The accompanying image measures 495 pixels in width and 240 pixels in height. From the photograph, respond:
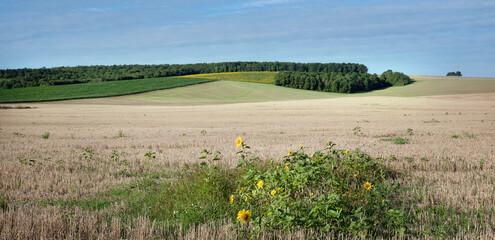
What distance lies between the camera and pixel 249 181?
613 cm

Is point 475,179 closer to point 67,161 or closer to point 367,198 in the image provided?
point 367,198

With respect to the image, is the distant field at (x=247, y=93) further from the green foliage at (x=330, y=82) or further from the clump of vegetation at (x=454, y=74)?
the clump of vegetation at (x=454, y=74)

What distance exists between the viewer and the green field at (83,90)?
66938 millimetres

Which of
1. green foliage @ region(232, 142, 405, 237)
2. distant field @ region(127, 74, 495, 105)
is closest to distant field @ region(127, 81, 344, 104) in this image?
distant field @ region(127, 74, 495, 105)

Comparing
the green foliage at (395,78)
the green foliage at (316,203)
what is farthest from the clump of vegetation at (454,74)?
the green foliage at (316,203)

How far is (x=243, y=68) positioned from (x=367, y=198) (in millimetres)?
135909

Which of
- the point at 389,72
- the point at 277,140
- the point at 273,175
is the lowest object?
the point at 277,140

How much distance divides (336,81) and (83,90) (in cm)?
6458

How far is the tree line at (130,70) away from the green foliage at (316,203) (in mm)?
94238

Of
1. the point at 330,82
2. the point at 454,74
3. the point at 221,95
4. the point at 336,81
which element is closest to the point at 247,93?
the point at 221,95

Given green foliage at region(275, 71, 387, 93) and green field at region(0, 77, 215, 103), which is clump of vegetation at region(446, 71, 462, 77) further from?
green field at region(0, 77, 215, 103)

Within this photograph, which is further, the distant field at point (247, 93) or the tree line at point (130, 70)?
the tree line at point (130, 70)

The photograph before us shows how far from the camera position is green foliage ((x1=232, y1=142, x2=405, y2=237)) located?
4773 millimetres

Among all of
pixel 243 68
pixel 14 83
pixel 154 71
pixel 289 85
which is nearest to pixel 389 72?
pixel 289 85
